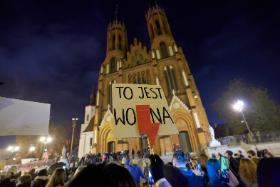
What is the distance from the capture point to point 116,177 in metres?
1.11

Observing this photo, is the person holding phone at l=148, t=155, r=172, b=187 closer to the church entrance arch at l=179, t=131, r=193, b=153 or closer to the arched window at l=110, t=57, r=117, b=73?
the church entrance arch at l=179, t=131, r=193, b=153

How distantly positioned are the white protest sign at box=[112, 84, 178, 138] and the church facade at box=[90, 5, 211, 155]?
571 inches

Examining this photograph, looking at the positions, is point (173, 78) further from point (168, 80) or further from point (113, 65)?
point (113, 65)

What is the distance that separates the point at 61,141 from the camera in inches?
1857

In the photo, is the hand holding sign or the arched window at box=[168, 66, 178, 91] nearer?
the hand holding sign

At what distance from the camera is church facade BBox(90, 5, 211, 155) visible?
19.0 meters

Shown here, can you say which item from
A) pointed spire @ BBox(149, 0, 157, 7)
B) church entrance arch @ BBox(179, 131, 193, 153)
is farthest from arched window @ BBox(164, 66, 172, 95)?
pointed spire @ BBox(149, 0, 157, 7)

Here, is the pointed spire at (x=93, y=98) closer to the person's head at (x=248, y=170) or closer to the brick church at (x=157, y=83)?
the brick church at (x=157, y=83)

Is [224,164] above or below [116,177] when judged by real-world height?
below

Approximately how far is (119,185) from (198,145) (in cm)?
1901

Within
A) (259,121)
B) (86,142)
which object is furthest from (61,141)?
(259,121)

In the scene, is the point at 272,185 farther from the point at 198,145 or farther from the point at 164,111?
the point at 198,145

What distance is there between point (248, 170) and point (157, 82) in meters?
19.1

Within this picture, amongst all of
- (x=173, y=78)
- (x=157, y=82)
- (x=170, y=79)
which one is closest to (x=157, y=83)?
(x=157, y=82)
